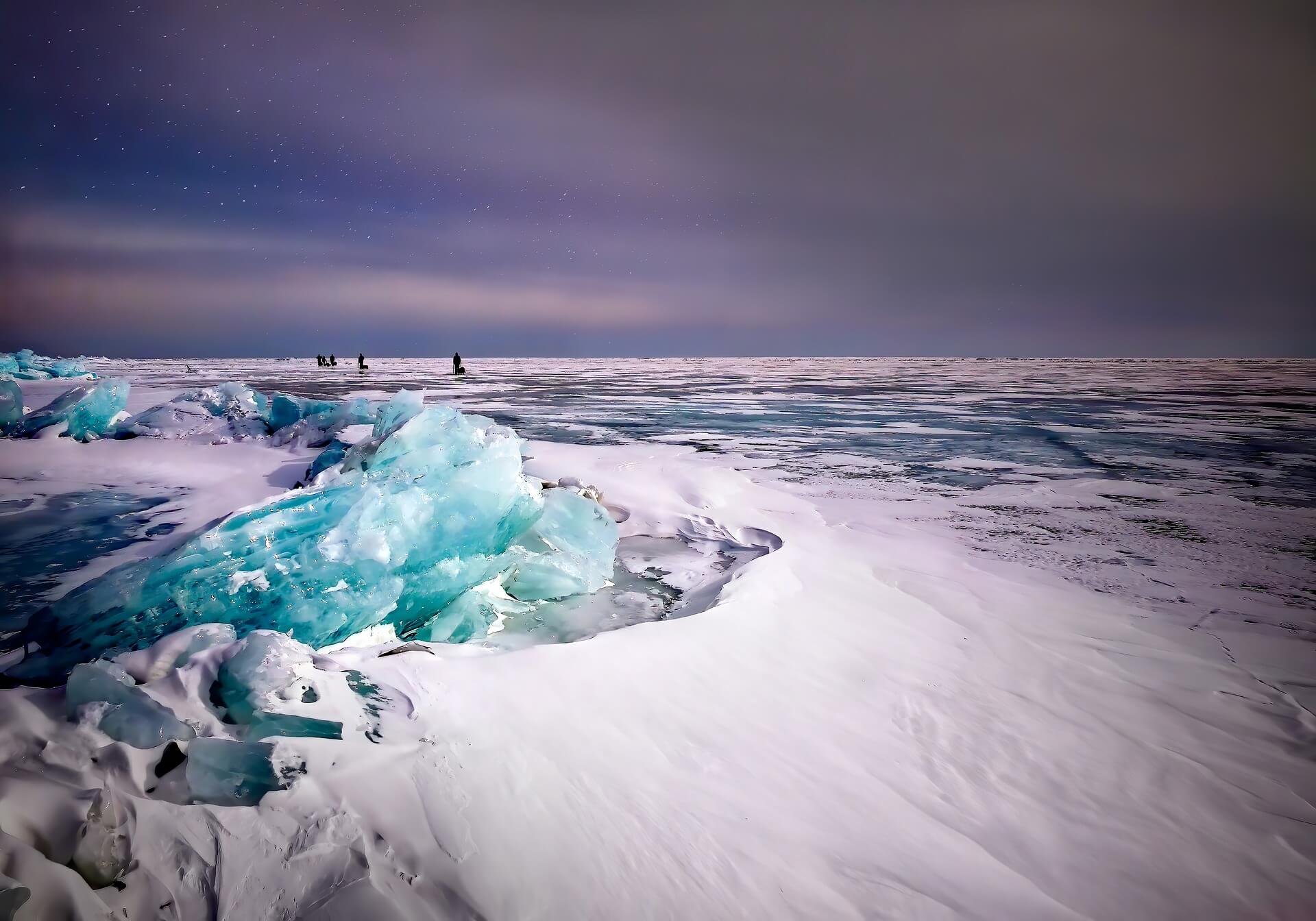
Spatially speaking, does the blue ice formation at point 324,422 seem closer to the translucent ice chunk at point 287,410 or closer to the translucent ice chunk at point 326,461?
the translucent ice chunk at point 287,410

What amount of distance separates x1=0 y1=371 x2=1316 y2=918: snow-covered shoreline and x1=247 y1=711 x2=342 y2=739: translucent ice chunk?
0.23 ft

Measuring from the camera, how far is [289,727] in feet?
5.23

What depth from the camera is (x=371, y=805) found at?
1440 mm

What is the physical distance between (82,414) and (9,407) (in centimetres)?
85

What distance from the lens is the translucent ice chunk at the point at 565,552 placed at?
11.6 ft

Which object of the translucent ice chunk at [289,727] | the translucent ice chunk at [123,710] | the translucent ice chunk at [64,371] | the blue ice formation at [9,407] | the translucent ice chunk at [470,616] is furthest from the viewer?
the translucent ice chunk at [64,371]

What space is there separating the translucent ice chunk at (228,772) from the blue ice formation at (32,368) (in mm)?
25318

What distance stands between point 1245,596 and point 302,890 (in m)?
4.85

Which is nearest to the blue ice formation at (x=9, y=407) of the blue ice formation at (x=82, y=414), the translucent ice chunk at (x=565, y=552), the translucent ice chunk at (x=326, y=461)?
the blue ice formation at (x=82, y=414)

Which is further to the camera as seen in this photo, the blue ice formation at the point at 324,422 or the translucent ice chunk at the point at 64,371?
the translucent ice chunk at the point at 64,371

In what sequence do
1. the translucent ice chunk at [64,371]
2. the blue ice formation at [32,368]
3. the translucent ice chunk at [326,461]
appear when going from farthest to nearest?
1. the translucent ice chunk at [64,371]
2. the blue ice formation at [32,368]
3. the translucent ice chunk at [326,461]

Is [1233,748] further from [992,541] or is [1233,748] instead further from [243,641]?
[243,641]

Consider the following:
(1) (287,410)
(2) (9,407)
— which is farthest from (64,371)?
(1) (287,410)

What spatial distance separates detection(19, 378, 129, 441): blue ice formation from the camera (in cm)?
731
